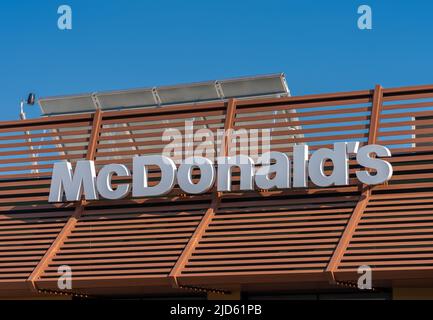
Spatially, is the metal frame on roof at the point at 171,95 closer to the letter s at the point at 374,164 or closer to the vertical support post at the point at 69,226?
the vertical support post at the point at 69,226

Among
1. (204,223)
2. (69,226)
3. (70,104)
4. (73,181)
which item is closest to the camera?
(204,223)

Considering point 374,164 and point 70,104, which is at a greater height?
point 70,104

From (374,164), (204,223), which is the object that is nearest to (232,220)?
(204,223)

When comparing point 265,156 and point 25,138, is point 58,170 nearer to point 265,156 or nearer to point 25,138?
point 25,138

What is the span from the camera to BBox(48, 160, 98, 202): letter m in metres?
24.6

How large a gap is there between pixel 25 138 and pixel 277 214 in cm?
792

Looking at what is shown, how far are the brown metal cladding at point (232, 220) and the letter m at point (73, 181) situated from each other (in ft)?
1.30

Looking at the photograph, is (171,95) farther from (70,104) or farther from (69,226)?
(69,226)

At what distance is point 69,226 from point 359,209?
7.38m

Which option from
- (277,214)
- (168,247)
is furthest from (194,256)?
(277,214)

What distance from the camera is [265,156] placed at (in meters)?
23.5

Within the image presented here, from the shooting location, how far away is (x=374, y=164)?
2233 centimetres

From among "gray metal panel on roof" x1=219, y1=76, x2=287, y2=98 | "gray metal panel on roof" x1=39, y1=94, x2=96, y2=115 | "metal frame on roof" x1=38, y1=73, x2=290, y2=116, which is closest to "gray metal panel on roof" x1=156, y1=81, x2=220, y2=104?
"metal frame on roof" x1=38, y1=73, x2=290, y2=116

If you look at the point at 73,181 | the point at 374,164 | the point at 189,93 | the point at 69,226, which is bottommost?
the point at 69,226
